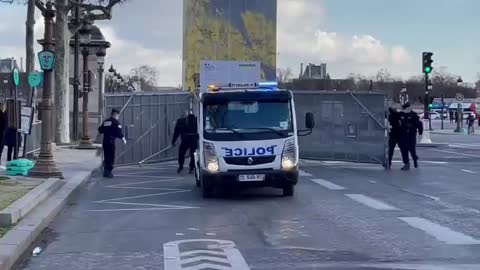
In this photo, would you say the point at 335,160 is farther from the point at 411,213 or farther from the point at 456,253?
the point at 456,253

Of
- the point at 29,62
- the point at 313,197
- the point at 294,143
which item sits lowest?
the point at 313,197

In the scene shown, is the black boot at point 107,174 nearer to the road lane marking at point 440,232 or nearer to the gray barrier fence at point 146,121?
the gray barrier fence at point 146,121

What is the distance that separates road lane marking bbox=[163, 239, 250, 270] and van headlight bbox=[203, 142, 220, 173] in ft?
17.2

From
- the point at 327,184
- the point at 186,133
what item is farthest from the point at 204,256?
the point at 186,133

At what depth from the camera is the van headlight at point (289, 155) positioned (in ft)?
55.3

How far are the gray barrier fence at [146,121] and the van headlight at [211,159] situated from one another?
9.33m

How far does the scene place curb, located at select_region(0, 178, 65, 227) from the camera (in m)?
12.2

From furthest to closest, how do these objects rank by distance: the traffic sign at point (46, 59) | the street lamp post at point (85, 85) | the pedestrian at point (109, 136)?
1. the street lamp post at point (85, 85)
2. the pedestrian at point (109, 136)
3. the traffic sign at point (46, 59)

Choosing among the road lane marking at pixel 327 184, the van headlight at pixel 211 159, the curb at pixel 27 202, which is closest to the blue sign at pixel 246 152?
the van headlight at pixel 211 159

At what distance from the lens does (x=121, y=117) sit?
86.8 ft

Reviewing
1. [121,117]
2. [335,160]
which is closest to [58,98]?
[121,117]

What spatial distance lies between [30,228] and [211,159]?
18.1 feet

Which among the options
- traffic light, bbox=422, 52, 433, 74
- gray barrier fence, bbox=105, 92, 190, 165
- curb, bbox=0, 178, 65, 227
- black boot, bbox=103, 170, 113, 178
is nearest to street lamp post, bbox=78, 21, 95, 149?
gray barrier fence, bbox=105, 92, 190, 165

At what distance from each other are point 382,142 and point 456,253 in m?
16.6
